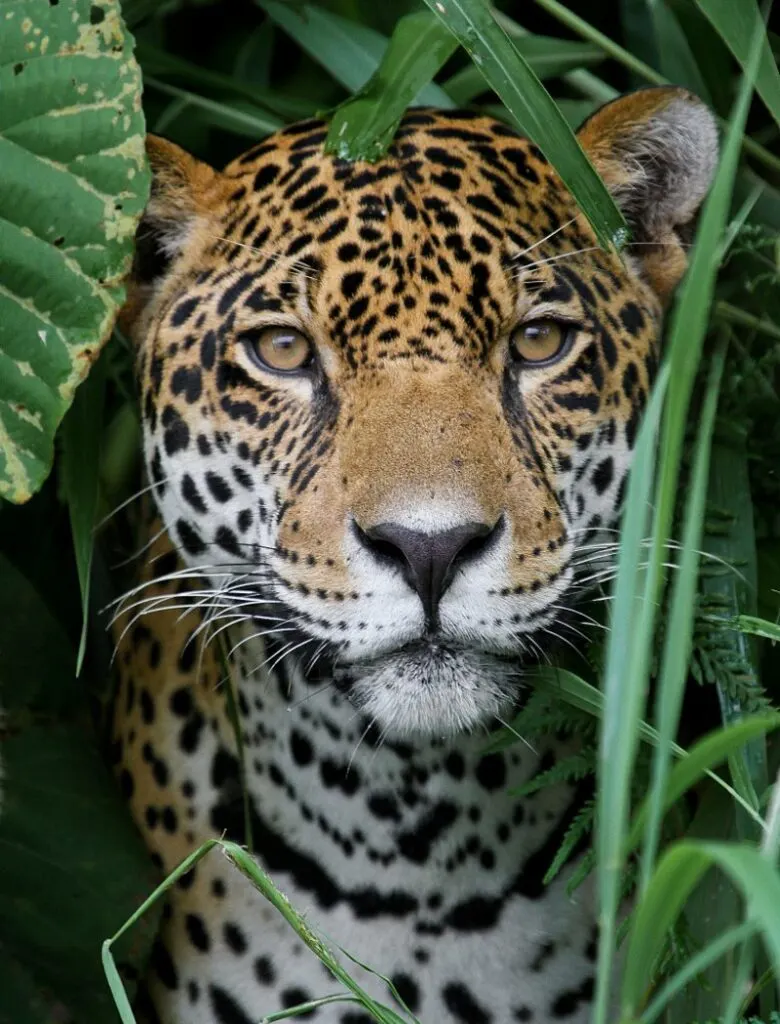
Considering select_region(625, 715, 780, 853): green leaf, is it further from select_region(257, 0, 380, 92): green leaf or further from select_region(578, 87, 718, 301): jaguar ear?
select_region(257, 0, 380, 92): green leaf

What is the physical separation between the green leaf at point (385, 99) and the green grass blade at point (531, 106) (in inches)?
6.8

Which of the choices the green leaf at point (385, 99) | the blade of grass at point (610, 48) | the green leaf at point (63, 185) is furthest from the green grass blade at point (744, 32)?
the green leaf at point (63, 185)

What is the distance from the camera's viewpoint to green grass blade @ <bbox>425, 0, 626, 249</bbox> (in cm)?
247

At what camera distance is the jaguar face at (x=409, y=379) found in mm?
2314

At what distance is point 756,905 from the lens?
1502mm

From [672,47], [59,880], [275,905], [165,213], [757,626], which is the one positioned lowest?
[59,880]

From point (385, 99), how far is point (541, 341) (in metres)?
0.47

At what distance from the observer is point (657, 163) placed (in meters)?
2.89

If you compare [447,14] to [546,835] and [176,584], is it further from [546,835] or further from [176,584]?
[546,835]

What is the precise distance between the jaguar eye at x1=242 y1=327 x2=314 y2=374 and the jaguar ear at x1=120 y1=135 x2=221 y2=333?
279 mm

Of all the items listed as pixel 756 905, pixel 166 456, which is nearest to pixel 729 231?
pixel 166 456

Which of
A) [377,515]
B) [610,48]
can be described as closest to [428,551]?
[377,515]

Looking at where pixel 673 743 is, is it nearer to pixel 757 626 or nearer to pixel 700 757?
pixel 757 626

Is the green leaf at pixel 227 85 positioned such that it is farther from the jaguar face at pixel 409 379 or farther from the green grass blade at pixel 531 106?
the green grass blade at pixel 531 106
